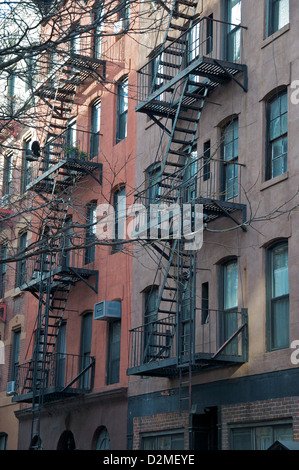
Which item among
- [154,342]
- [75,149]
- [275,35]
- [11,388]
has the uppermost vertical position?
[75,149]

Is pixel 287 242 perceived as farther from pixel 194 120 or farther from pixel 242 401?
pixel 194 120

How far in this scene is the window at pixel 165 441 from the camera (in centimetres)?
1895

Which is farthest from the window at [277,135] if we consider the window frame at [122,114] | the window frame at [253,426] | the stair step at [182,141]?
the window frame at [122,114]

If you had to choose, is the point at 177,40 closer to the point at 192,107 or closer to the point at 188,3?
the point at 188,3

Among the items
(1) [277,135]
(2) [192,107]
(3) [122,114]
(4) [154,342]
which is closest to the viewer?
(1) [277,135]

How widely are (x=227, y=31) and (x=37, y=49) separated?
9393 mm

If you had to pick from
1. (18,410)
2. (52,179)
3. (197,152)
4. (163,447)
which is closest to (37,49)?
(197,152)

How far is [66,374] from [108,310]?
3352mm

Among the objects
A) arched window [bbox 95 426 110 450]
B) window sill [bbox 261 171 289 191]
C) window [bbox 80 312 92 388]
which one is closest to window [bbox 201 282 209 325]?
window sill [bbox 261 171 289 191]

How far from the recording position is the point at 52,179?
84.8 ft

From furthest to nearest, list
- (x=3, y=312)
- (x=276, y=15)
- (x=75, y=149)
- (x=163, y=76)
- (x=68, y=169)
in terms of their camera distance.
Answer: (x=3, y=312) < (x=68, y=169) < (x=75, y=149) < (x=163, y=76) < (x=276, y=15)

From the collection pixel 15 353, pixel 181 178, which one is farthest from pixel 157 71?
pixel 15 353

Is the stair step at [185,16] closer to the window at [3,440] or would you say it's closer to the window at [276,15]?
the window at [276,15]

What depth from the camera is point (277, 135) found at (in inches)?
680
